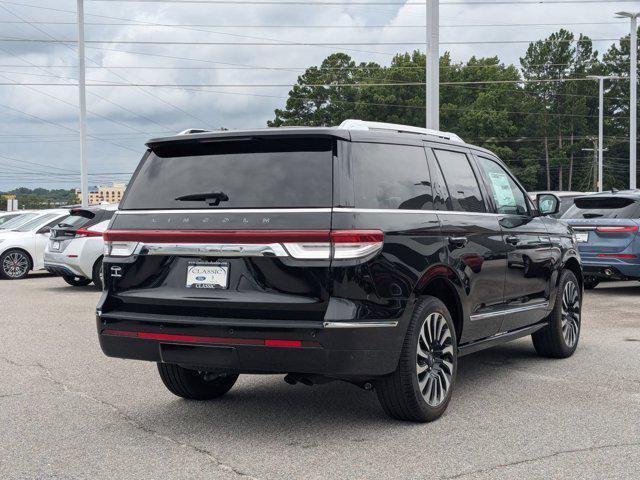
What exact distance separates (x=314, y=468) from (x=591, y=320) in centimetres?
731

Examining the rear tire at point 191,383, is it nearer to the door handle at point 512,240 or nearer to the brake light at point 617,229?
the door handle at point 512,240

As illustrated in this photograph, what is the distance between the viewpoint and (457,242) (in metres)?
6.21

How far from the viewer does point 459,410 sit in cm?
622

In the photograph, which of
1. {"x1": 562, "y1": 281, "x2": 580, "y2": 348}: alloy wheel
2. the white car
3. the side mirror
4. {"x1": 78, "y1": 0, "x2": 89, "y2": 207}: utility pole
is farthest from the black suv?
{"x1": 78, "y1": 0, "x2": 89, "y2": 207}: utility pole

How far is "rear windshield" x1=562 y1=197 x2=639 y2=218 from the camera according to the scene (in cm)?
1429

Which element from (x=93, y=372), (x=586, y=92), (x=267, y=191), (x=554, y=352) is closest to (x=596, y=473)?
(x=267, y=191)

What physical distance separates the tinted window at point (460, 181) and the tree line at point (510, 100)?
2869 inches

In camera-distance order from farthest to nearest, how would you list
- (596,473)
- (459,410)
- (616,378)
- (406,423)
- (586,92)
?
(586,92) → (616,378) → (459,410) → (406,423) → (596,473)

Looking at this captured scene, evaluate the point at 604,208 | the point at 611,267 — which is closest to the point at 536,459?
the point at 611,267

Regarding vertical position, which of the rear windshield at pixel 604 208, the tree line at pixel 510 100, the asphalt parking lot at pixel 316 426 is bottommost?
the asphalt parking lot at pixel 316 426

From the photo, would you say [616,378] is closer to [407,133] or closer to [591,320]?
[407,133]

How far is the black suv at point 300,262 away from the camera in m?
5.15

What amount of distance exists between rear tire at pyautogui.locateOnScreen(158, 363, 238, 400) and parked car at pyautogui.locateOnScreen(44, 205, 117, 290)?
9.97m

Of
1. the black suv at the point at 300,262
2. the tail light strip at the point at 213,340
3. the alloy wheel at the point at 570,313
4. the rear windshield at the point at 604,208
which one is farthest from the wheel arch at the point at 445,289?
the rear windshield at the point at 604,208
